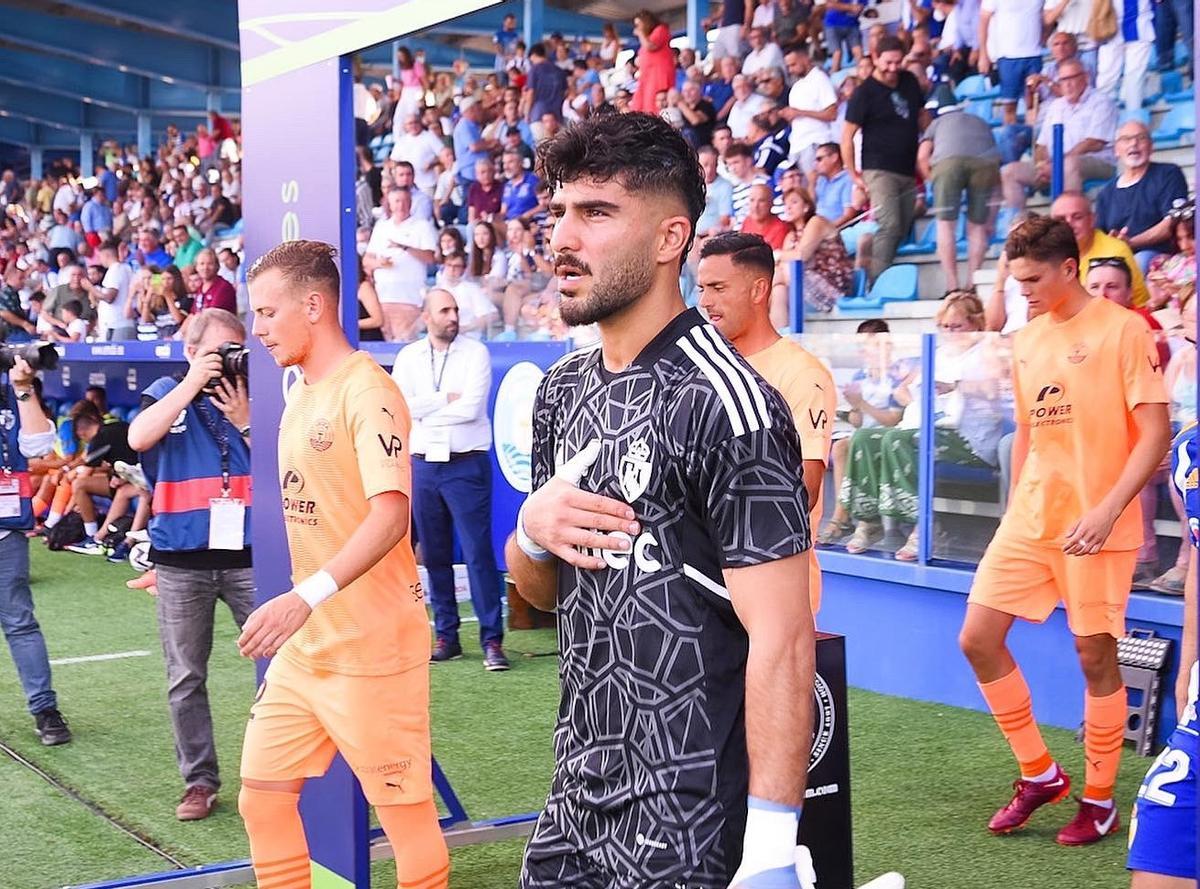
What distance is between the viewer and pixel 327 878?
4.30 m

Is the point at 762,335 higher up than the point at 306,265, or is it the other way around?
the point at 306,265

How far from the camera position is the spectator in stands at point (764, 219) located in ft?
35.5

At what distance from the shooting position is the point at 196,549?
5.68 metres

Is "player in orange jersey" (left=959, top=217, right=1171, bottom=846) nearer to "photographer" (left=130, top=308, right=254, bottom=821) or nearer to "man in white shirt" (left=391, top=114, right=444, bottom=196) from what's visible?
"photographer" (left=130, top=308, right=254, bottom=821)

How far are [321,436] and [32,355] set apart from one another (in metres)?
2.83

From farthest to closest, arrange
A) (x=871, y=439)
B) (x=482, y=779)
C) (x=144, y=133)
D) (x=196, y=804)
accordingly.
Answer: (x=144, y=133) < (x=871, y=439) < (x=482, y=779) < (x=196, y=804)

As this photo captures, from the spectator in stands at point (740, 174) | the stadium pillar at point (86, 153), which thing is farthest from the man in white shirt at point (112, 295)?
the spectator in stands at point (740, 174)

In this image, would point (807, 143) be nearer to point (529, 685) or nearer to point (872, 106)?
point (872, 106)

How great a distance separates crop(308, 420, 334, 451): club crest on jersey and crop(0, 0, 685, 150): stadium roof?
15.4 meters

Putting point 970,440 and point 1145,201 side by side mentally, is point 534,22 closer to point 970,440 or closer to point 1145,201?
point 1145,201

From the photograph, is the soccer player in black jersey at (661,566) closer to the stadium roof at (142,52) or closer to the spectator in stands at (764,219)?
the spectator in stands at (764,219)

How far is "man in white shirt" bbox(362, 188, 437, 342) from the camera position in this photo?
43.3ft

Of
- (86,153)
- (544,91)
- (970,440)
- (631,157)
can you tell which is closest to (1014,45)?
(970,440)

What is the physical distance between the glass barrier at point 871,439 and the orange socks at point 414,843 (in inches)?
162
